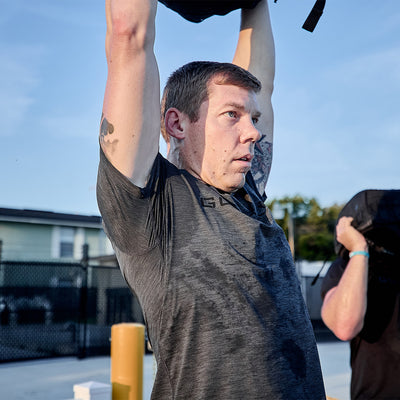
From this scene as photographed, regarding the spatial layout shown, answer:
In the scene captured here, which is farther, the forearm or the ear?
the forearm

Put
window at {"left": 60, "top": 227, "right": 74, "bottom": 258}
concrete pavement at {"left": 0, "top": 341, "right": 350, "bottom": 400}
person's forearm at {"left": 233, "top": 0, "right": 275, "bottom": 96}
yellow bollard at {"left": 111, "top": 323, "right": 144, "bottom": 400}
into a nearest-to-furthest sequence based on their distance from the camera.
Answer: person's forearm at {"left": 233, "top": 0, "right": 275, "bottom": 96} < yellow bollard at {"left": 111, "top": 323, "right": 144, "bottom": 400} < concrete pavement at {"left": 0, "top": 341, "right": 350, "bottom": 400} < window at {"left": 60, "top": 227, "right": 74, "bottom": 258}

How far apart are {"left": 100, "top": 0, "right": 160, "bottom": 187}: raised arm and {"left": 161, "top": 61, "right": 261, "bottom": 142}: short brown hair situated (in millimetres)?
260

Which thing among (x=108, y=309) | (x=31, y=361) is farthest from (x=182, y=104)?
(x=108, y=309)

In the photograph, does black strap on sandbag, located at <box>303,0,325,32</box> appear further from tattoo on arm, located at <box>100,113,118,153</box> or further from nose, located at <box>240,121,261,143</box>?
tattoo on arm, located at <box>100,113,118,153</box>

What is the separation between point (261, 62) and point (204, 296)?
1.33 metres

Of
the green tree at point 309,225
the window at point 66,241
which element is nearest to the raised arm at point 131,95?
the window at point 66,241

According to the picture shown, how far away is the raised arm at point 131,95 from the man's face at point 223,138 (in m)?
0.26

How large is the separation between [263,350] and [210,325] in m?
0.18

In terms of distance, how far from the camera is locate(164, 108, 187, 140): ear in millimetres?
1687

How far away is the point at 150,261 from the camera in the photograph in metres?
1.43

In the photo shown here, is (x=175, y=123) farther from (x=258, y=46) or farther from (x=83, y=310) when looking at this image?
(x=83, y=310)

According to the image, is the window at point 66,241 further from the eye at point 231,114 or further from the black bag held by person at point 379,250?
the eye at point 231,114

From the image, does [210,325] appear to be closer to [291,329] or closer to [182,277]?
[182,277]

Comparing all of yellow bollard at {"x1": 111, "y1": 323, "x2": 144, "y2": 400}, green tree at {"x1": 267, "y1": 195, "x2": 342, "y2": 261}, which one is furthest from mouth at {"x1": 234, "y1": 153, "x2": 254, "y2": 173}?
green tree at {"x1": 267, "y1": 195, "x2": 342, "y2": 261}
